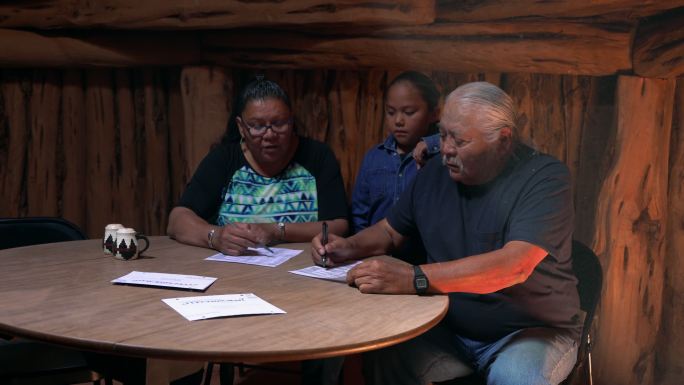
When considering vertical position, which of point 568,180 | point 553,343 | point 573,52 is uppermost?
point 573,52

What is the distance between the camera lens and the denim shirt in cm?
420

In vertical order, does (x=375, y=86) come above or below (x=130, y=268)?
above

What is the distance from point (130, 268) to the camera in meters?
→ 3.19

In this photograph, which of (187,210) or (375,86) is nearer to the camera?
(187,210)

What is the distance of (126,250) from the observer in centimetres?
334

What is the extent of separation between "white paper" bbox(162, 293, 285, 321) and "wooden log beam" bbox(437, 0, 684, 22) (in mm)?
2306

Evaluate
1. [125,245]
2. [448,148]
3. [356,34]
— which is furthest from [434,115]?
[125,245]

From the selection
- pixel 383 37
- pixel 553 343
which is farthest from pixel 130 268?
pixel 383 37

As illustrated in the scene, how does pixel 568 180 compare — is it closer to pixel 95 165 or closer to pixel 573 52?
pixel 573 52

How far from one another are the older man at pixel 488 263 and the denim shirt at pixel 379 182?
0.78 meters

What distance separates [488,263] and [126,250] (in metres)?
1.50

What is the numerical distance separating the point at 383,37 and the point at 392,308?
234 cm

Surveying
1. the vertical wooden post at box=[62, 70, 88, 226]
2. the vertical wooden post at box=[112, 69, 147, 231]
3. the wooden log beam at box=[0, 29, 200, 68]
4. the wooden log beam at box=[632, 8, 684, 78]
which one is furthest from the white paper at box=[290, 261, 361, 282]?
the vertical wooden post at box=[62, 70, 88, 226]

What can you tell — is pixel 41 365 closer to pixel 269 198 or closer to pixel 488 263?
pixel 269 198
